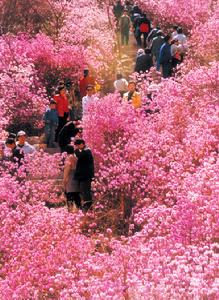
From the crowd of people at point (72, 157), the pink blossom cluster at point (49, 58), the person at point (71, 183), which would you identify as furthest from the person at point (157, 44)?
the person at point (71, 183)

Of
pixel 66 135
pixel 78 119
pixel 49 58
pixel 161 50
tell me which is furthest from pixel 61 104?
pixel 49 58

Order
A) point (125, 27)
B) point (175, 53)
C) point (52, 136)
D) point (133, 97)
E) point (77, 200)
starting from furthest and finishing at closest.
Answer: point (125, 27) < point (175, 53) < point (52, 136) < point (133, 97) < point (77, 200)

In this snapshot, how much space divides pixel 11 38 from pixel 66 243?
44.7 feet

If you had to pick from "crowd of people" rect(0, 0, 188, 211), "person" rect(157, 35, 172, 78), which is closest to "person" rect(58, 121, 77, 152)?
"crowd of people" rect(0, 0, 188, 211)

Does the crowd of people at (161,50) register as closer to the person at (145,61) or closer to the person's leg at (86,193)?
the person at (145,61)

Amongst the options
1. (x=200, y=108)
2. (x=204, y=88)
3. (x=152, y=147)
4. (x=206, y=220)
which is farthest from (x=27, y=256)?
(x=204, y=88)

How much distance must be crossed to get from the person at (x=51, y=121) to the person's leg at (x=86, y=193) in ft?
9.77

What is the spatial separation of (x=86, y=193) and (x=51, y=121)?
319cm

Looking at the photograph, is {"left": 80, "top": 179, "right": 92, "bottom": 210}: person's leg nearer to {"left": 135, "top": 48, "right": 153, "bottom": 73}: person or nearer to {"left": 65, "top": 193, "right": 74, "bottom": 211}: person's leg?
{"left": 65, "top": 193, "right": 74, "bottom": 211}: person's leg

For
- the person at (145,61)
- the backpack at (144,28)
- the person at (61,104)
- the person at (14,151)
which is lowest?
the person at (14,151)

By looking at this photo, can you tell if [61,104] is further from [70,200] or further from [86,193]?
[86,193]

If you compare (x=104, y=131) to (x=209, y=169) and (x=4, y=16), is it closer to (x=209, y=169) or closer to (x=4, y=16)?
(x=209, y=169)

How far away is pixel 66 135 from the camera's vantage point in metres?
14.4

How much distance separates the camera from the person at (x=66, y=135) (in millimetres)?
14383
